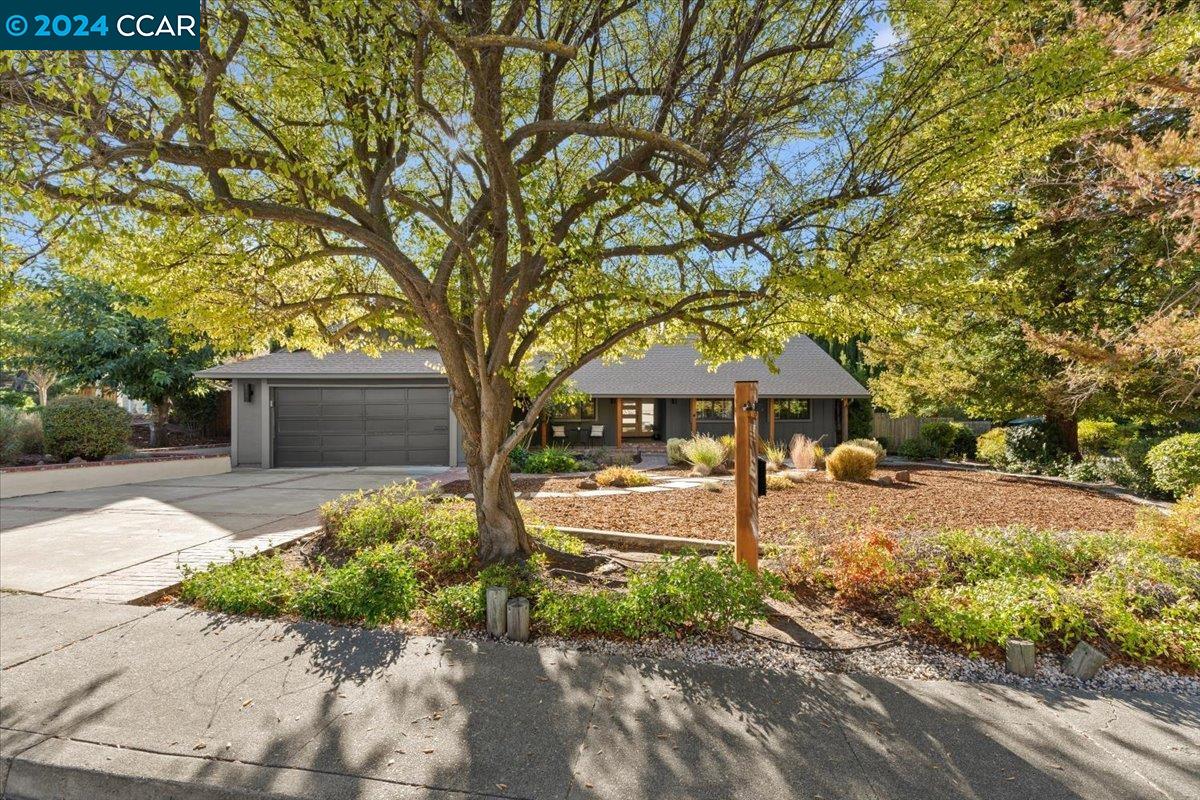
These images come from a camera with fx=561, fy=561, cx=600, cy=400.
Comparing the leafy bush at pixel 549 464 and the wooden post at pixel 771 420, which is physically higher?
the wooden post at pixel 771 420

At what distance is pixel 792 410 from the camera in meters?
19.5

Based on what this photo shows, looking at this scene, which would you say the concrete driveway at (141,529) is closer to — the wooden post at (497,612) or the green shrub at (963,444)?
the wooden post at (497,612)

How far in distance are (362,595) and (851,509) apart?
703 cm

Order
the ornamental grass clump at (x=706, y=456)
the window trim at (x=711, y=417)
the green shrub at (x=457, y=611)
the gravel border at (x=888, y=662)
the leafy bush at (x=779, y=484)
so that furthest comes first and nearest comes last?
the window trim at (x=711, y=417) < the ornamental grass clump at (x=706, y=456) < the leafy bush at (x=779, y=484) < the green shrub at (x=457, y=611) < the gravel border at (x=888, y=662)

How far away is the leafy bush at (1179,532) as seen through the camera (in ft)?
17.3

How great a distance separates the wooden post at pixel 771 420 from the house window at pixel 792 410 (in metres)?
0.71

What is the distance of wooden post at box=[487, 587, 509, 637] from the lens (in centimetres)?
409

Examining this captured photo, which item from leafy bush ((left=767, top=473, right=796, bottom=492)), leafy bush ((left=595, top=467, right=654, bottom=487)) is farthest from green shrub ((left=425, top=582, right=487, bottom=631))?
leafy bush ((left=767, top=473, right=796, bottom=492))

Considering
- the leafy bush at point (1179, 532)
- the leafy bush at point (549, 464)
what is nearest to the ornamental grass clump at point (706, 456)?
the leafy bush at point (549, 464)

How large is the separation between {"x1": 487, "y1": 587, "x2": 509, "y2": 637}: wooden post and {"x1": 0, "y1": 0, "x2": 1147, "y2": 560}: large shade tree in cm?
127

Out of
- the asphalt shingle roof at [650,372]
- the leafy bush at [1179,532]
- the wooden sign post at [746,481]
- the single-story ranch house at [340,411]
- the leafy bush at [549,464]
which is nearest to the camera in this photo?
the wooden sign post at [746,481]

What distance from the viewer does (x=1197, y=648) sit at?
376 cm

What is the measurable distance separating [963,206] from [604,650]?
15.5 ft

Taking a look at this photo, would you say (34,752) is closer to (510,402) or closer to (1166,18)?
(510,402)
